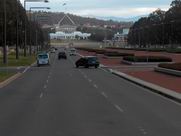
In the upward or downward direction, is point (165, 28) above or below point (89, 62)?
above

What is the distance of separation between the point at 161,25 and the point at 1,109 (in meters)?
151

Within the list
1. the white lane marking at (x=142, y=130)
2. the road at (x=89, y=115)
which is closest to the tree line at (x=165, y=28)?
the road at (x=89, y=115)

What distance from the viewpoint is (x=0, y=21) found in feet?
231

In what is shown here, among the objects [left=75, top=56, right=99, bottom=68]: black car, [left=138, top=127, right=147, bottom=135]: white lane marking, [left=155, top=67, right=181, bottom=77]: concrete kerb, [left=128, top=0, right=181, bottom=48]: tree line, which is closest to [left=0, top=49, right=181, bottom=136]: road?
[left=138, top=127, right=147, bottom=135]: white lane marking

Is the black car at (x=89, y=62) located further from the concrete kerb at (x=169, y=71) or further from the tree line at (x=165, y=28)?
the tree line at (x=165, y=28)

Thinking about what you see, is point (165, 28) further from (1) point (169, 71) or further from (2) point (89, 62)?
(1) point (169, 71)

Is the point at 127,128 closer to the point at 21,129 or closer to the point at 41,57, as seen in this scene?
the point at 21,129

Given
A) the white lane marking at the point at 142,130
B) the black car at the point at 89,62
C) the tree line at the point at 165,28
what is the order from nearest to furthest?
the white lane marking at the point at 142,130, the black car at the point at 89,62, the tree line at the point at 165,28

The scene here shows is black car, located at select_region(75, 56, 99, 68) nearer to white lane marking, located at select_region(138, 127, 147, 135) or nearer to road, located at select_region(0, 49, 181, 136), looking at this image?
road, located at select_region(0, 49, 181, 136)

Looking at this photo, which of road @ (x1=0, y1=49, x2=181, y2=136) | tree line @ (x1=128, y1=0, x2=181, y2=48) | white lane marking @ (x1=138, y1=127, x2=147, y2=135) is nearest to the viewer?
white lane marking @ (x1=138, y1=127, x2=147, y2=135)

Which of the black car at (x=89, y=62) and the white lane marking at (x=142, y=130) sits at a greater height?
the white lane marking at (x=142, y=130)

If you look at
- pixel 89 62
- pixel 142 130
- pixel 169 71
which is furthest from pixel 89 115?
pixel 89 62

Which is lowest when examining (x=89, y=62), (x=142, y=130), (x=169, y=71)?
(x=89, y=62)

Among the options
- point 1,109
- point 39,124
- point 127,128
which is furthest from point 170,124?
point 1,109
